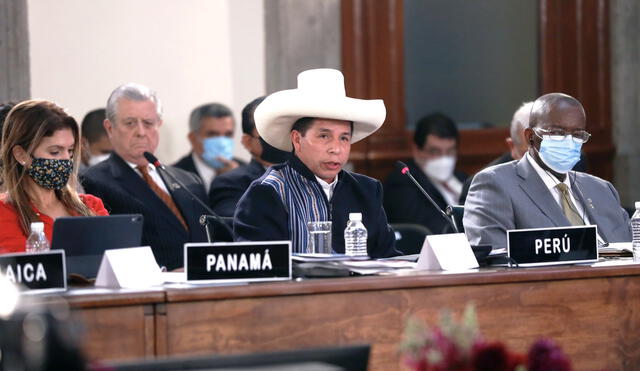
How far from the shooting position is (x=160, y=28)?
680 cm

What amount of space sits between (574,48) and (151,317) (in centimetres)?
550

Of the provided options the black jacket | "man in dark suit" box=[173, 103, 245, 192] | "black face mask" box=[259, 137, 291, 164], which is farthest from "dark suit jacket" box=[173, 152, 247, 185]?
the black jacket

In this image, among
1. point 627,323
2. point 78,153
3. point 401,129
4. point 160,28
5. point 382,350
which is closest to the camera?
point 382,350

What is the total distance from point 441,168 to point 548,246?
3.47m

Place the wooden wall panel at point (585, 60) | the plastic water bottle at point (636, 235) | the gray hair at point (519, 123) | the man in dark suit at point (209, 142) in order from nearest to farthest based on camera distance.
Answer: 1. the plastic water bottle at point (636, 235)
2. the gray hair at point (519, 123)
3. the man in dark suit at point (209, 142)
4. the wooden wall panel at point (585, 60)

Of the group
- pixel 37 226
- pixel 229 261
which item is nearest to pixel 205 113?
pixel 37 226

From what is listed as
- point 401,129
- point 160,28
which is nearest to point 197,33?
point 160,28

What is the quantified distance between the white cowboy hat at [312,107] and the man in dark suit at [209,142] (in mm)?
2407

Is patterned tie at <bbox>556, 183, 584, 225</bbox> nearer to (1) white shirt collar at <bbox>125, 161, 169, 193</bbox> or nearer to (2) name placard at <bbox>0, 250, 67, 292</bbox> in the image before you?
(1) white shirt collar at <bbox>125, 161, 169, 193</bbox>

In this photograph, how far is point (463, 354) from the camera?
1.54 meters

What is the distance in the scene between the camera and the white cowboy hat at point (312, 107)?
408 centimetres

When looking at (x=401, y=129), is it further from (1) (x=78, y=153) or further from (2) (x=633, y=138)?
(1) (x=78, y=153)

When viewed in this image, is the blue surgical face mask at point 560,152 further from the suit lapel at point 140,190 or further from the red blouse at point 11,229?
the red blouse at point 11,229

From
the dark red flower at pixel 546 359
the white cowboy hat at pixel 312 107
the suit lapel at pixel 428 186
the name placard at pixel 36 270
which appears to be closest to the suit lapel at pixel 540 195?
the white cowboy hat at pixel 312 107
